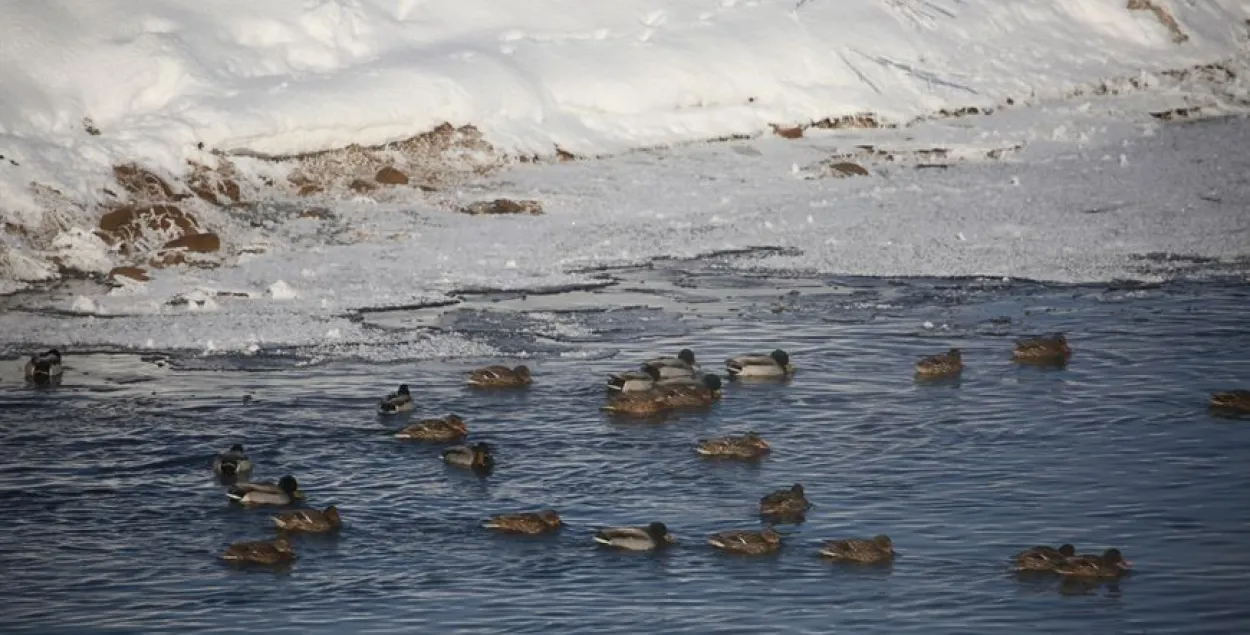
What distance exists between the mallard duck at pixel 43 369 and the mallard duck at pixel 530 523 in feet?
23.1

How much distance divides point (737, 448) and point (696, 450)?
61 centimetres

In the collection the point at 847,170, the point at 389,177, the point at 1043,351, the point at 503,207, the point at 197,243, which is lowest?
the point at 1043,351

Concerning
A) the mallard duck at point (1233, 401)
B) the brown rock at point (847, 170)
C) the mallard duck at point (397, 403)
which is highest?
the brown rock at point (847, 170)

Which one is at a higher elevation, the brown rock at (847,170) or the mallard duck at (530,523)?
the brown rock at (847,170)

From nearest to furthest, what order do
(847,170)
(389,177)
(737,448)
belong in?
(737,448) < (389,177) < (847,170)

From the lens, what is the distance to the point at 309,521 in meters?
15.3

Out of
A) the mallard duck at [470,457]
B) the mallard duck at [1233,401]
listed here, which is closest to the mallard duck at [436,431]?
the mallard duck at [470,457]

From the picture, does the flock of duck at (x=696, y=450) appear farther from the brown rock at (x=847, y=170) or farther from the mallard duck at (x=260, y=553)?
the brown rock at (x=847, y=170)

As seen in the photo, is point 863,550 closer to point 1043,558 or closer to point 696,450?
point 1043,558

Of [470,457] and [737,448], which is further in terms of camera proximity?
[737,448]

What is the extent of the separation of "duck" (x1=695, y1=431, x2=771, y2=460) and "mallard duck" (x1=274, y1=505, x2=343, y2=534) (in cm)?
390

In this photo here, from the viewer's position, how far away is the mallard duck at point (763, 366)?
20312mm

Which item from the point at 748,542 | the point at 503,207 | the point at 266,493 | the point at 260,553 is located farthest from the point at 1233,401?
the point at 503,207

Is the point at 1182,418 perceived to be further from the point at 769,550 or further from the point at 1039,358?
the point at 769,550
